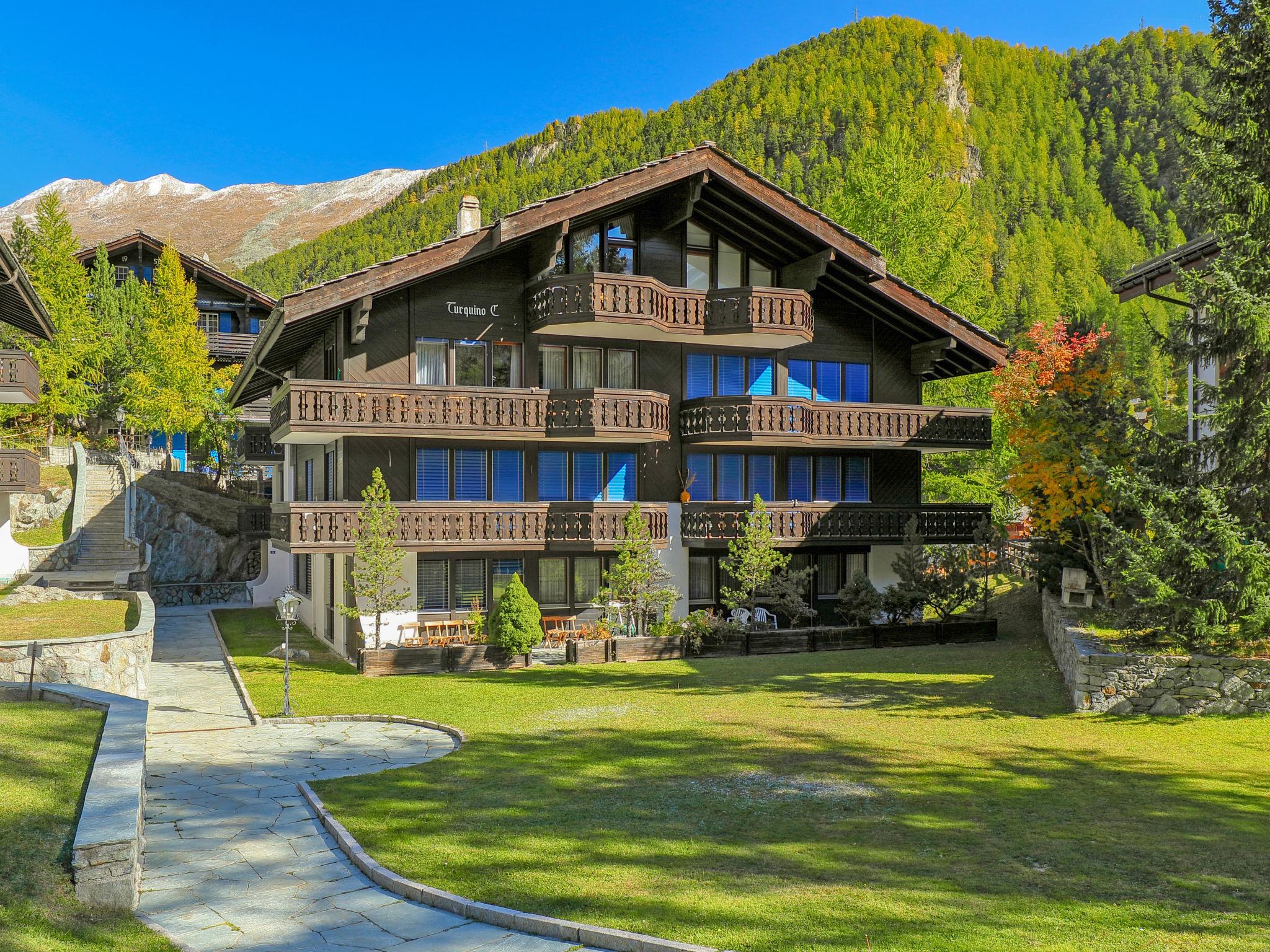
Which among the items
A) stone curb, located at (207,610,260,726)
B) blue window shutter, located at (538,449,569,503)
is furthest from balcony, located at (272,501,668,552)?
stone curb, located at (207,610,260,726)

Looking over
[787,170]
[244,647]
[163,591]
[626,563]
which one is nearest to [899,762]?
[626,563]

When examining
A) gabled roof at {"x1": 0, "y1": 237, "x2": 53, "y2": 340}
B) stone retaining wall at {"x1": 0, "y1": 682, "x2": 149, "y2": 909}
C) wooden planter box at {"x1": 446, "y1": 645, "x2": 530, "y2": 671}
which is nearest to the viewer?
stone retaining wall at {"x1": 0, "y1": 682, "x2": 149, "y2": 909}

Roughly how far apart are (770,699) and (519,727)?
4.69 m

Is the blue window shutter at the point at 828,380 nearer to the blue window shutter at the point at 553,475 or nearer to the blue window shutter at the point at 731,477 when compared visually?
the blue window shutter at the point at 731,477

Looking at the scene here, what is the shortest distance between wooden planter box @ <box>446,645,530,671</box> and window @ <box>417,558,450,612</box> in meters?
2.74

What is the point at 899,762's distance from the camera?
12.8 m

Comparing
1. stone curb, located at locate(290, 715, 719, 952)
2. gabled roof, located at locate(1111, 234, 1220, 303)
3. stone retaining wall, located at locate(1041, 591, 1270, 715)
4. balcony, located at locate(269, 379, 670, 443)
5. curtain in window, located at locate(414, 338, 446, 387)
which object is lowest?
stone curb, located at locate(290, 715, 719, 952)

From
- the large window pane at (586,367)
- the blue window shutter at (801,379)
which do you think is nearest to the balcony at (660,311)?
the large window pane at (586,367)

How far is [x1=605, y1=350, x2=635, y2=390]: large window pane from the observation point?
86.8 ft

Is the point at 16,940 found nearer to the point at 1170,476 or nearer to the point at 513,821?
the point at 513,821

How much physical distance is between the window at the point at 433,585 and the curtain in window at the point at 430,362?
14.7ft

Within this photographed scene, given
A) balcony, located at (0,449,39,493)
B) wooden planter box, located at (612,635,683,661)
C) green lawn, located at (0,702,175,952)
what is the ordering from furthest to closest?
balcony, located at (0,449,39,493), wooden planter box, located at (612,635,683,661), green lawn, located at (0,702,175,952)

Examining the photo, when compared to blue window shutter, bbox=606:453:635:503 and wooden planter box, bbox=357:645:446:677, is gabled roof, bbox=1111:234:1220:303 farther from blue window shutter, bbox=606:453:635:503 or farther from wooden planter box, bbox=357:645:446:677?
wooden planter box, bbox=357:645:446:677

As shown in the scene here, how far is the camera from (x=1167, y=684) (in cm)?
1545
